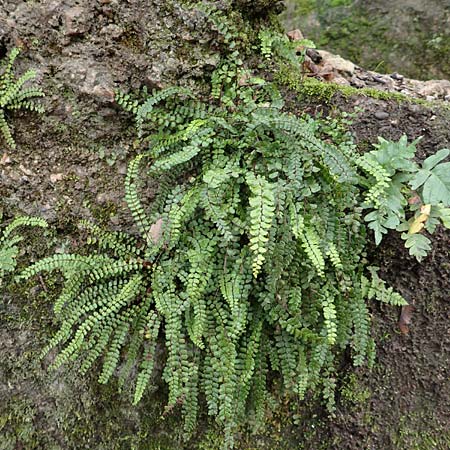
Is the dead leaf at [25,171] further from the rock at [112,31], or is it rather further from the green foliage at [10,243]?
the rock at [112,31]

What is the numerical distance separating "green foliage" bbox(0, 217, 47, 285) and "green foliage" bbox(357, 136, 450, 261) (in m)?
2.04

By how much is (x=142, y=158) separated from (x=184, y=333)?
3.94 feet

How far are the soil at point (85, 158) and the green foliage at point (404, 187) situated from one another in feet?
1.33

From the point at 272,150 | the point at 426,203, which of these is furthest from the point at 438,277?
the point at 272,150

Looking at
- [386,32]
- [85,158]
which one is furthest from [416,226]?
[386,32]

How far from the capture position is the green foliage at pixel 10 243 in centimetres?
296

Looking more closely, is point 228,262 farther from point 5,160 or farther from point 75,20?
point 75,20

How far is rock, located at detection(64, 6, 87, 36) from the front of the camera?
3205 millimetres

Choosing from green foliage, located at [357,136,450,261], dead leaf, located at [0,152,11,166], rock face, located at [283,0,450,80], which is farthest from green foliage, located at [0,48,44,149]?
rock face, located at [283,0,450,80]

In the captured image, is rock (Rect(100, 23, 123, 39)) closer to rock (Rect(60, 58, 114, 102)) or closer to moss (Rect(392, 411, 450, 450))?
rock (Rect(60, 58, 114, 102))

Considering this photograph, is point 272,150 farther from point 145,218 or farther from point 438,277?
point 438,277

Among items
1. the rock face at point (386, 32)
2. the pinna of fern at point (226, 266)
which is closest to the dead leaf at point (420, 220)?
the pinna of fern at point (226, 266)

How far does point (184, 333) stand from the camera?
3.00 meters

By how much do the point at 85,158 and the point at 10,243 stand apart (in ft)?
2.45
